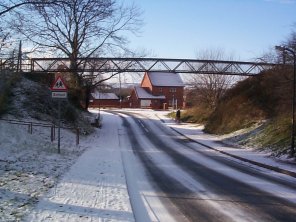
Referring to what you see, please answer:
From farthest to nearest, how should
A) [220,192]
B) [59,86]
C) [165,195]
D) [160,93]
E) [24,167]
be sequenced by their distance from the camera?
[160,93] < [59,86] < [24,167] < [220,192] < [165,195]

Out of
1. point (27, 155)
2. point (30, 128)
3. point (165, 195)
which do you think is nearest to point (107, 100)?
point (30, 128)

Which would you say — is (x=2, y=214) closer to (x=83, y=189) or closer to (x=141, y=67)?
(x=83, y=189)

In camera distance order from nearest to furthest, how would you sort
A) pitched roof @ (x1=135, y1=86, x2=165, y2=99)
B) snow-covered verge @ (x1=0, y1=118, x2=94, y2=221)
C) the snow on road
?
1. the snow on road
2. snow-covered verge @ (x1=0, y1=118, x2=94, y2=221)
3. pitched roof @ (x1=135, y1=86, x2=165, y2=99)

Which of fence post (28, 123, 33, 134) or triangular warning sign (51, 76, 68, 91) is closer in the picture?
triangular warning sign (51, 76, 68, 91)

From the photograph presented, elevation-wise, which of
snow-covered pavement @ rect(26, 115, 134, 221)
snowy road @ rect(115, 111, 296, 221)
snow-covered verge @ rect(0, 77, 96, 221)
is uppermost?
snow-covered verge @ rect(0, 77, 96, 221)

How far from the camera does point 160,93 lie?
11806 centimetres

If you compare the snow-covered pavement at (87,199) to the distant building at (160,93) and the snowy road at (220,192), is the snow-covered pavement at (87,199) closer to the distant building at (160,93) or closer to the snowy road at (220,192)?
the snowy road at (220,192)

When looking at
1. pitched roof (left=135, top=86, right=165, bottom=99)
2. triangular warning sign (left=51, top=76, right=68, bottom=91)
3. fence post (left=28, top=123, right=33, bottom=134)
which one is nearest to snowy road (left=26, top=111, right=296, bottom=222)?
triangular warning sign (left=51, top=76, right=68, bottom=91)

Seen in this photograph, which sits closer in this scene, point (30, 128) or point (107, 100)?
point (30, 128)

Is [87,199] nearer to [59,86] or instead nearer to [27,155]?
[27,155]

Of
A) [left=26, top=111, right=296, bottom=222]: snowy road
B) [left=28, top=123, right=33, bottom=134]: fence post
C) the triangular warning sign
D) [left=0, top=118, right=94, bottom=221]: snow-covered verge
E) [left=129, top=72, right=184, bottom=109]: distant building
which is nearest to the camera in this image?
[left=26, top=111, right=296, bottom=222]: snowy road

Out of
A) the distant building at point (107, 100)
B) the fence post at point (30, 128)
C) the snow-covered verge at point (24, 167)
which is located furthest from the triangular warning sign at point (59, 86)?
the distant building at point (107, 100)

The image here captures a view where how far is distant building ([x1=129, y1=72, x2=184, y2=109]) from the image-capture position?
11694 cm

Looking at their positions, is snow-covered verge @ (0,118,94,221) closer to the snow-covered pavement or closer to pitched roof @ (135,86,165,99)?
the snow-covered pavement
